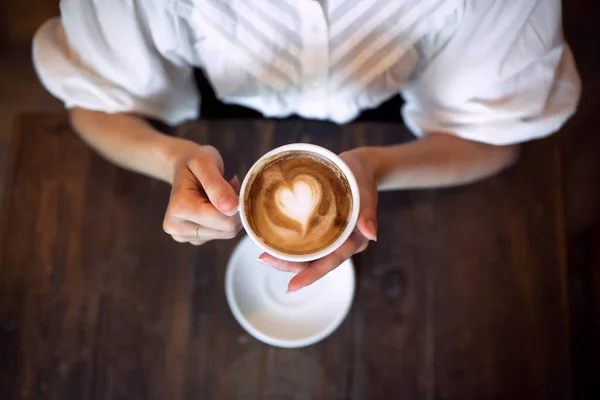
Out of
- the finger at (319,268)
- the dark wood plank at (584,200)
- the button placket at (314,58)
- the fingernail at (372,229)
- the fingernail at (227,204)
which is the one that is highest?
the button placket at (314,58)

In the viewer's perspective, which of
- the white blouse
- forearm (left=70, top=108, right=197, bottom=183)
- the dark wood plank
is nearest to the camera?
the white blouse

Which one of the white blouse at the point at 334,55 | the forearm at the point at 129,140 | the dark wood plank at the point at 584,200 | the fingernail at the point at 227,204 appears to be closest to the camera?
the fingernail at the point at 227,204

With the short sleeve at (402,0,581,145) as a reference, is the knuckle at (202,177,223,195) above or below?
below

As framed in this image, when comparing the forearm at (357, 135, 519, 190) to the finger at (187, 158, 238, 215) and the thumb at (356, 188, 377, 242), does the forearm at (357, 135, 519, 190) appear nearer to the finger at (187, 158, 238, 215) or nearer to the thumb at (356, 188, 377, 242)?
the thumb at (356, 188, 377, 242)

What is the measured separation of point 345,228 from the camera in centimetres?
59

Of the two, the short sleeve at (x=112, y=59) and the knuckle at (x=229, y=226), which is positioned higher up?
the short sleeve at (x=112, y=59)

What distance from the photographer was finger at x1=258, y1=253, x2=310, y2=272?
0.60 meters

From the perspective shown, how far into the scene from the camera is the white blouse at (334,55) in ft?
2.16

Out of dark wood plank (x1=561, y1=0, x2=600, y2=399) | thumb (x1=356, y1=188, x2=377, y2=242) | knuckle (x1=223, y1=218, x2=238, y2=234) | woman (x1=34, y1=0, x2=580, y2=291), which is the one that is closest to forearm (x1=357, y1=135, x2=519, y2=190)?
woman (x1=34, y1=0, x2=580, y2=291)

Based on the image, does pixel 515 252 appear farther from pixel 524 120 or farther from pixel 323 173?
pixel 323 173

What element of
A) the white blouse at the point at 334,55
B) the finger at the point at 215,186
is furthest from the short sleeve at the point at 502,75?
the finger at the point at 215,186

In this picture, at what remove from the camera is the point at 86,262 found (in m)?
0.87

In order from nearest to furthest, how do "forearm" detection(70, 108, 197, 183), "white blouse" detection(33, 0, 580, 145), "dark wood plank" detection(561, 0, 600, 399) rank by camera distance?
1. "white blouse" detection(33, 0, 580, 145)
2. "forearm" detection(70, 108, 197, 183)
3. "dark wood plank" detection(561, 0, 600, 399)

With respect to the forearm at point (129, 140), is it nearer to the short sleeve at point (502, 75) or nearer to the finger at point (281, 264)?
the finger at point (281, 264)
